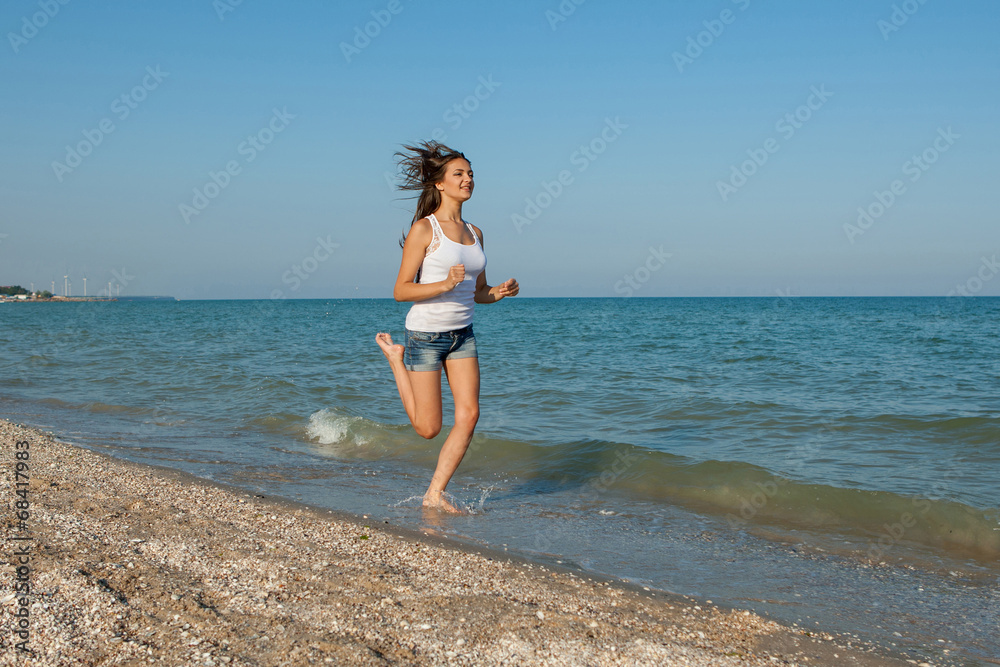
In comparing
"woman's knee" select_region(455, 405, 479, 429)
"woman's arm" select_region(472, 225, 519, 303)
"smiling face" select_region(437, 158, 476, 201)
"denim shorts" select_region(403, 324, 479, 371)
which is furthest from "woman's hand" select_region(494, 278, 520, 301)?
"woman's knee" select_region(455, 405, 479, 429)

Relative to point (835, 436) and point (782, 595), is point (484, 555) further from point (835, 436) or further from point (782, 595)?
point (835, 436)

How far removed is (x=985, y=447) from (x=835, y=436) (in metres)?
1.38

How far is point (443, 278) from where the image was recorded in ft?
14.4

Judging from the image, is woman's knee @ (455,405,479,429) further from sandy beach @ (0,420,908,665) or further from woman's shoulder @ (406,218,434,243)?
woman's shoulder @ (406,218,434,243)

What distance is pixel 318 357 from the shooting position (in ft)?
58.3

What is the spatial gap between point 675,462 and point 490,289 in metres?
3.00

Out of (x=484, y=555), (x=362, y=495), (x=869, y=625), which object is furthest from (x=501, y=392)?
(x=869, y=625)

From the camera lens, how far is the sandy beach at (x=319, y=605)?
8.39 ft

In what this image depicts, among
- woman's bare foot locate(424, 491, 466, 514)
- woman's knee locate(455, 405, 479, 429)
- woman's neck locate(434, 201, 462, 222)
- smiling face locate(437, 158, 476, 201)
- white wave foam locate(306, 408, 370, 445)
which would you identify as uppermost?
smiling face locate(437, 158, 476, 201)

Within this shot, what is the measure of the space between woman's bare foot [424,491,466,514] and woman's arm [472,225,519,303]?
4.57ft

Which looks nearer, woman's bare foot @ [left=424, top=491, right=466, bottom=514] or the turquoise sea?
the turquoise sea

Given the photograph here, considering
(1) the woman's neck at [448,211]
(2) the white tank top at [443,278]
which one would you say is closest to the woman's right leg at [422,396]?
(2) the white tank top at [443,278]

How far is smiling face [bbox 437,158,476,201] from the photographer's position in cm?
451

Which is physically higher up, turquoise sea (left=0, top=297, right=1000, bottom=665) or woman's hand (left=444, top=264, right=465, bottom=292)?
woman's hand (left=444, top=264, right=465, bottom=292)
